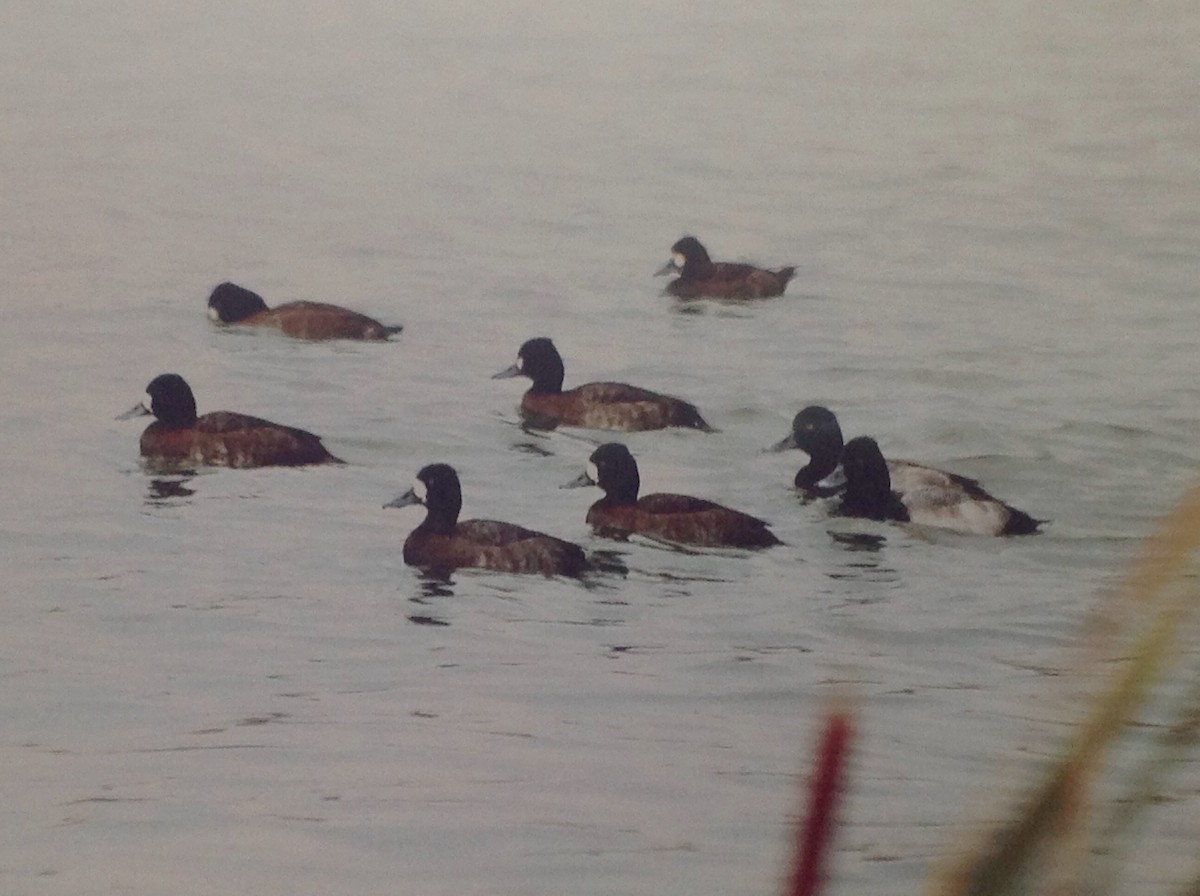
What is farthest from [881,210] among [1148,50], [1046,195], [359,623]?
[359,623]

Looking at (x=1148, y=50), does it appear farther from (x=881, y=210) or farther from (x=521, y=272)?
(x=521, y=272)

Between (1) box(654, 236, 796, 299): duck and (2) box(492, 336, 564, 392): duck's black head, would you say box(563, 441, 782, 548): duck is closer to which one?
(2) box(492, 336, 564, 392): duck's black head

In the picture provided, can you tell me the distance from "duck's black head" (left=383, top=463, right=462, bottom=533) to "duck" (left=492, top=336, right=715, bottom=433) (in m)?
0.17

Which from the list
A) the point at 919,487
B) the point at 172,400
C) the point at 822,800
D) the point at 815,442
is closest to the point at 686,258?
the point at 815,442

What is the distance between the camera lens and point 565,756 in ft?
5.81

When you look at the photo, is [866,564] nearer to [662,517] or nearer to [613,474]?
[662,517]

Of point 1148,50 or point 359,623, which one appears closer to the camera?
point 359,623

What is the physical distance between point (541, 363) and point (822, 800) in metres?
1.88

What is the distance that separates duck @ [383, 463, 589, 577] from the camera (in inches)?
79.0

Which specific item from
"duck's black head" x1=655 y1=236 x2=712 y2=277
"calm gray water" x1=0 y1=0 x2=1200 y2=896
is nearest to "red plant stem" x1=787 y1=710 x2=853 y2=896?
"calm gray water" x1=0 y1=0 x2=1200 y2=896

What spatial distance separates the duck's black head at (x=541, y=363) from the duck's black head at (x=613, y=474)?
0.39 feet

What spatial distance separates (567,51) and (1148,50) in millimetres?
955

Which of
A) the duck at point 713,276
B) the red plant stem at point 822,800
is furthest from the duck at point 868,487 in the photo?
the red plant stem at point 822,800

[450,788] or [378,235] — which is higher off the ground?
[378,235]
